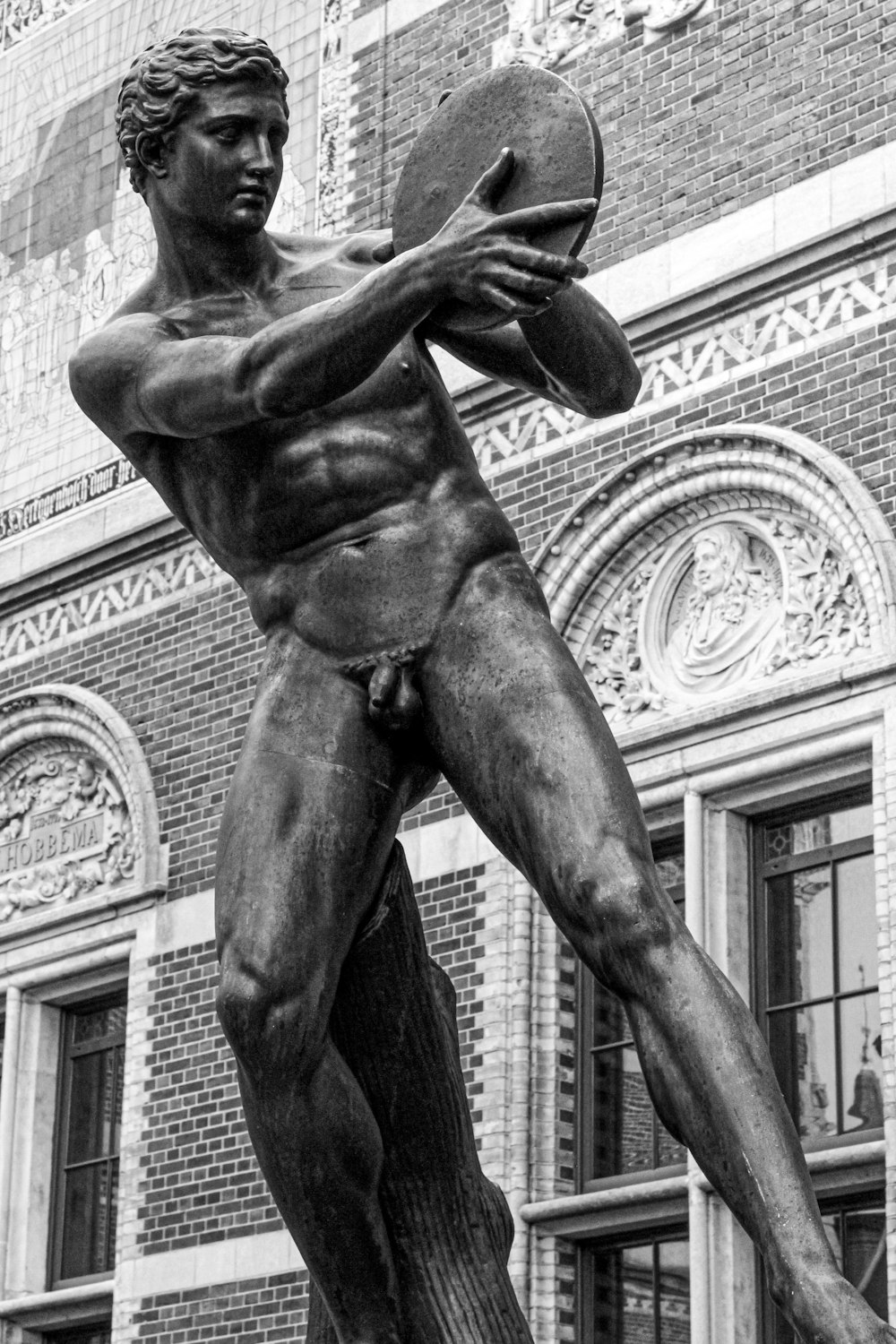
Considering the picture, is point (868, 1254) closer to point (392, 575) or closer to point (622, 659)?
point (622, 659)

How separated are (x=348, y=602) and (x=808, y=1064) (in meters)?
5.85

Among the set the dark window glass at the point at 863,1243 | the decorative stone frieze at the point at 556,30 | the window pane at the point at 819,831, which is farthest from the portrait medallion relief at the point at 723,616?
the decorative stone frieze at the point at 556,30

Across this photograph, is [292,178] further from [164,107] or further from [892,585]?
[164,107]

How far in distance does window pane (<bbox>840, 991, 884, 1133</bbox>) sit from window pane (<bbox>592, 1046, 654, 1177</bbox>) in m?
0.86

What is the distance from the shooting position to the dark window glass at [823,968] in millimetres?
9219

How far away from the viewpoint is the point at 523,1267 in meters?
9.74

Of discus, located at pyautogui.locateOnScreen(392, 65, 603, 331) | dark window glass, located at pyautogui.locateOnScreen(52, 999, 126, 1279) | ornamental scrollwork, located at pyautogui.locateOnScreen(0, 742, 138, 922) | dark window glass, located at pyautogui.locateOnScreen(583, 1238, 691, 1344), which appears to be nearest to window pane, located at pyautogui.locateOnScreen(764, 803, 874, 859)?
dark window glass, located at pyautogui.locateOnScreen(583, 1238, 691, 1344)

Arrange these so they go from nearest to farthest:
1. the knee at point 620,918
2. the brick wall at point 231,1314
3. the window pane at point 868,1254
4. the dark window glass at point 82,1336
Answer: the knee at point 620,918
the window pane at point 868,1254
the brick wall at point 231,1314
the dark window glass at point 82,1336

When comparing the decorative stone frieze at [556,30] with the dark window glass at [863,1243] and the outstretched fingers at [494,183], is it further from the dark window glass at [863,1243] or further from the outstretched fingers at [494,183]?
the outstretched fingers at [494,183]

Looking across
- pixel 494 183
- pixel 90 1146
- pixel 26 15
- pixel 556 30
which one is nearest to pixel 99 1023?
pixel 90 1146

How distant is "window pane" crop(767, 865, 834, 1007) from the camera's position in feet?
30.9

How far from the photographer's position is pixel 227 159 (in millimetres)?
3928

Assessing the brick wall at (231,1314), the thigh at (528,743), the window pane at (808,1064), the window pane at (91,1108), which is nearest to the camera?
the thigh at (528,743)

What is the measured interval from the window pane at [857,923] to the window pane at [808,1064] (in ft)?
0.48
